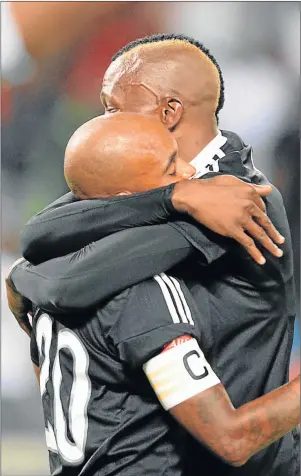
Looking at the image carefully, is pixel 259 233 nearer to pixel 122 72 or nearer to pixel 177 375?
pixel 177 375

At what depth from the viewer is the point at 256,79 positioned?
2688 mm

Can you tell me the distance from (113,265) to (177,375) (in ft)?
0.44

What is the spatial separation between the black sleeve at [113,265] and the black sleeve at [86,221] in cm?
1

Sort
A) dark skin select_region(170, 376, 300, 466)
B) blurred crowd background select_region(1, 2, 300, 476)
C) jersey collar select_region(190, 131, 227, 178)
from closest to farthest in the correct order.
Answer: dark skin select_region(170, 376, 300, 466)
jersey collar select_region(190, 131, 227, 178)
blurred crowd background select_region(1, 2, 300, 476)

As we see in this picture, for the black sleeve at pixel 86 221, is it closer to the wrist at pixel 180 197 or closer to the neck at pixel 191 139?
the wrist at pixel 180 197

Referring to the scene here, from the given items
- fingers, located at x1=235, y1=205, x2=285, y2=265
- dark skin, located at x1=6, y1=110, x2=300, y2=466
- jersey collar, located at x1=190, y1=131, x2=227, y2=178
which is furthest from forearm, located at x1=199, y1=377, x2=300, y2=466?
jersey collar, located at x1=190, y1=131, x2=227, y2=178

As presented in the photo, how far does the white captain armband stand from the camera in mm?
772

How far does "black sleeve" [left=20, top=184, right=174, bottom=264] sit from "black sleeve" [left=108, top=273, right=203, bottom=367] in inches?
2.8

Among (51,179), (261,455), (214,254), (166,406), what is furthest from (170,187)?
(51,179)

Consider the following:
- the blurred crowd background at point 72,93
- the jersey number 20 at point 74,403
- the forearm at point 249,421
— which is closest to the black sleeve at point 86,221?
the jersey number 20 at point 74,403

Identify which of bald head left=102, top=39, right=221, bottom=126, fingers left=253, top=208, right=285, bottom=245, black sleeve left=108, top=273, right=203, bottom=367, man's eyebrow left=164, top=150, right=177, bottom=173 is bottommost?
black sleeve left=108, top=273, right=203, bottom=367

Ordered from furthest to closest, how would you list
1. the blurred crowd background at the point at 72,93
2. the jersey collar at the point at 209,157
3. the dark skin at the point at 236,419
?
the blurred crowd background at the point at 72,93
the jersey collar at the point at 209,157
the dark skin at the point at 236,419

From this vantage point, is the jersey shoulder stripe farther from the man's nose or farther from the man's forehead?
the man's forehead

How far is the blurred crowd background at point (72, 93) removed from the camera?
254 cm
